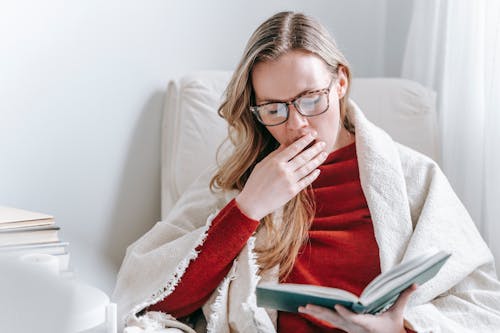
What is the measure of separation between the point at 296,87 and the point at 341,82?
0.52 feet

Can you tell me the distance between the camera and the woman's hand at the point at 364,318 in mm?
1086

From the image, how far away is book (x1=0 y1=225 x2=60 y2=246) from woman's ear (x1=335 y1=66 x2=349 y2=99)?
0.65 m

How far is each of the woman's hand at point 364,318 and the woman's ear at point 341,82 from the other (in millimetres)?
500

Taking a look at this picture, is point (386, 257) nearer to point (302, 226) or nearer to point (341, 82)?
point (302, 226)

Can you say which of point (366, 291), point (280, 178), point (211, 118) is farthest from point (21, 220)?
point (366, 291)

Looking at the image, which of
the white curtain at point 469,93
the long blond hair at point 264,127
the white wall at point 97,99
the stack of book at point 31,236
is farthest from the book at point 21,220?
the white curtain at point 469,93

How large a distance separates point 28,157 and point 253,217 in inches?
26.4

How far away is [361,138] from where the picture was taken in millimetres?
1517

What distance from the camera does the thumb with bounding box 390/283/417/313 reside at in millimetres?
1125

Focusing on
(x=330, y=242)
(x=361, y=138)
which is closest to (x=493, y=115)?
(x=361, y=138)

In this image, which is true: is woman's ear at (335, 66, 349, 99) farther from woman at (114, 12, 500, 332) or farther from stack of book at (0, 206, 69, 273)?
stack of book at (0, 206, 69, 273)

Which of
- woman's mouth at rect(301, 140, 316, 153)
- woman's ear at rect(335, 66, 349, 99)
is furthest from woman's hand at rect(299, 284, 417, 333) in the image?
woman's ear at rect(335, 66, 349, 99)

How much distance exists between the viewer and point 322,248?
1.48m

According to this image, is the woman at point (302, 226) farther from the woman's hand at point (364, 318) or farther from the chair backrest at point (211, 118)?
the chair backrest at point (211, 118)
